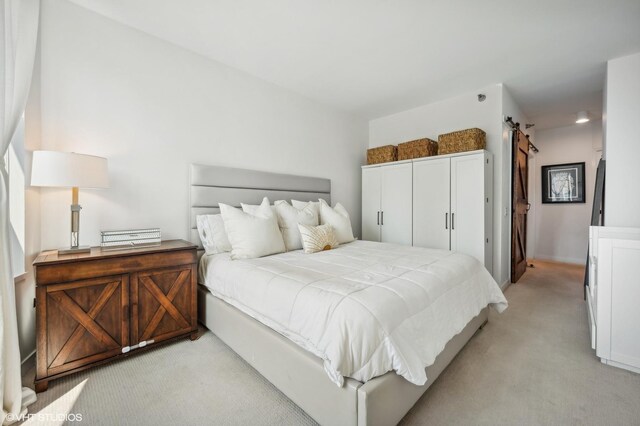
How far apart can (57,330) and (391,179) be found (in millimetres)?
3814

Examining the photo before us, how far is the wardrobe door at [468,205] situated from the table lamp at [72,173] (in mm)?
3623

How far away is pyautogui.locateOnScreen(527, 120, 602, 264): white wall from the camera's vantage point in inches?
199

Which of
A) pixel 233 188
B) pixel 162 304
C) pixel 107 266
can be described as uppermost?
pixel 233 188

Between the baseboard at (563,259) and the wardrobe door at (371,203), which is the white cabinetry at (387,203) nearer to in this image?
the wardrobe door at (371,203)

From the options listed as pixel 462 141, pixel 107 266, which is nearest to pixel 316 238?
pixel 107 266


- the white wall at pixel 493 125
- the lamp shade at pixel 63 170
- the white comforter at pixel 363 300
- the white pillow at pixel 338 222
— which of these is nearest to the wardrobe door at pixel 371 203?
the white wall at pixel 493 125

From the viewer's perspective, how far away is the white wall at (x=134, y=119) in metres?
2.04

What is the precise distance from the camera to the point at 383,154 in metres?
4.22

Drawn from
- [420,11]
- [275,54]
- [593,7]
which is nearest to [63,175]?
[275,54]

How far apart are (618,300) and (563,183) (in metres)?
4.46

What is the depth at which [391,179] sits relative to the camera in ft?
13.4

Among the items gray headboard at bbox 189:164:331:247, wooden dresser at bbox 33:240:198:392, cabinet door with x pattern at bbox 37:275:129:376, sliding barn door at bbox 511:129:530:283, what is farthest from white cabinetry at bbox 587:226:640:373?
cabinet door with x pattern at bbox 37:275:129:376

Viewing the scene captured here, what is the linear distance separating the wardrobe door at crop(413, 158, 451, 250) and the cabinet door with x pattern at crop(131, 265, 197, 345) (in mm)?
2903

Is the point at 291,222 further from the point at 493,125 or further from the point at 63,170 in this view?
the point at 493,125
